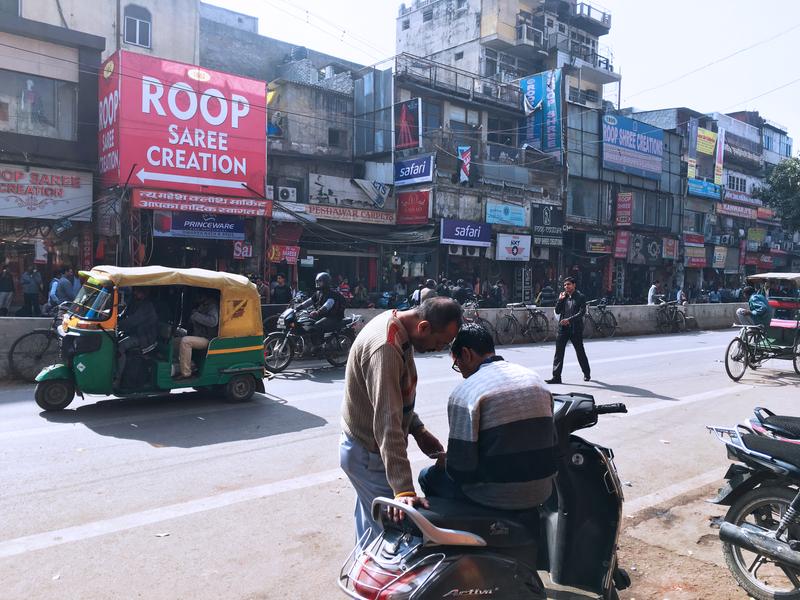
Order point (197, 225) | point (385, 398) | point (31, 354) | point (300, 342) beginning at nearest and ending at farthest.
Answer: point (385, 398), point (31, 354), point (300, 342), point (197, 225)

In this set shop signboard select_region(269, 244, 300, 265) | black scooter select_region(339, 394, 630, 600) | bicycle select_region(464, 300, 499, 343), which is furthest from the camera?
shop signboard select_region(269, 244, 300, 265)

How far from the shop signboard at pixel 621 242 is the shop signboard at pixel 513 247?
27.2 feet

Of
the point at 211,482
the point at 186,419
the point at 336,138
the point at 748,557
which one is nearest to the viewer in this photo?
the point at 748,557

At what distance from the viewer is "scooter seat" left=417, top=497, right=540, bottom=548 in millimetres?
2662

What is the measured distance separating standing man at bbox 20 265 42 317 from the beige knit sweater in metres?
17.6

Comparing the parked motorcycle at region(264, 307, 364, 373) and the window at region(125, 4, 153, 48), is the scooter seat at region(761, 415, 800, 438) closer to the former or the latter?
the parked motorcycle at region(264, 307, 364, 373)

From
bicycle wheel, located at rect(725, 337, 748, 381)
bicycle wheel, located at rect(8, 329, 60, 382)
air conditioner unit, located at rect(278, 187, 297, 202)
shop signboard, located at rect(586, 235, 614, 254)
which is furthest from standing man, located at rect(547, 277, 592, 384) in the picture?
shop signboard, located at rect(586, 235, 614, 254)

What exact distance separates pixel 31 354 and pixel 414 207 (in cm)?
1799

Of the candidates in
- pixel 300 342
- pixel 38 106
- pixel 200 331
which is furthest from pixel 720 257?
pixel 200 331

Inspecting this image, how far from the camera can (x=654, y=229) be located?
127 feet

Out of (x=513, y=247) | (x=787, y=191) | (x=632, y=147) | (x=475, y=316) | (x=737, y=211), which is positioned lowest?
(x=475, y=316)

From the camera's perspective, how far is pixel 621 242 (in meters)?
36.1

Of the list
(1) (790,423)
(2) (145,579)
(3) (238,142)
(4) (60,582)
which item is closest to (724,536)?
(1) (790,423)

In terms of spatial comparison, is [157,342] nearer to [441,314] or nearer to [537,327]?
[441,314]
